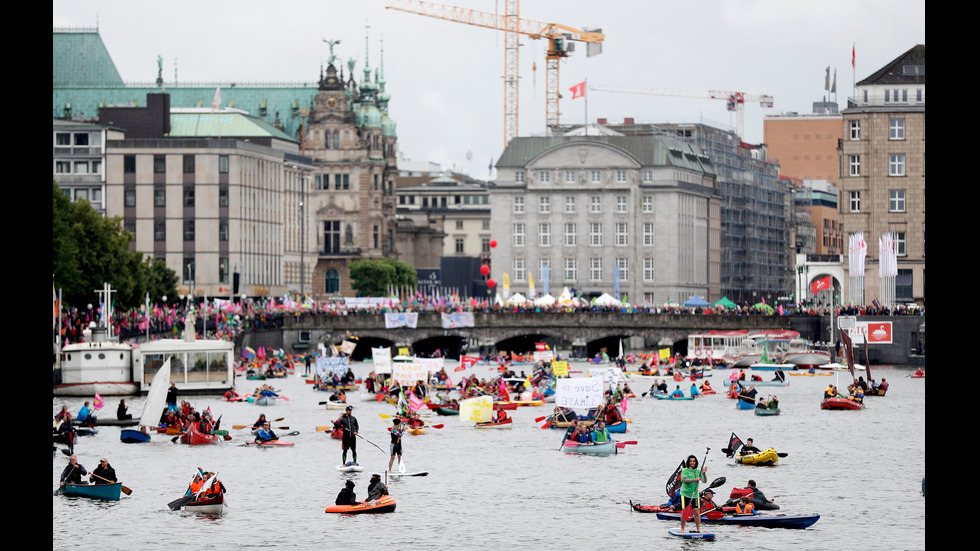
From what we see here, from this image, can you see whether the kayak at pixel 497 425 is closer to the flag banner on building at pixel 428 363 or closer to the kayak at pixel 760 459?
the flag banner on building at pixel 428 363

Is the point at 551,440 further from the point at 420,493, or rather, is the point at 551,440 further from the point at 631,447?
the point at 420,493

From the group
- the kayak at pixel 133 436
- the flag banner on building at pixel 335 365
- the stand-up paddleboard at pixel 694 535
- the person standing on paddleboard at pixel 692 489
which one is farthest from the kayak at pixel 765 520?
the flag banner on building at pixel 335 365

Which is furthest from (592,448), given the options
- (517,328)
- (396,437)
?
(517,328)

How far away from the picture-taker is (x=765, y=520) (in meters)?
50.7

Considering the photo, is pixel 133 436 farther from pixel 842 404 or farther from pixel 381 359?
pixel 842 404

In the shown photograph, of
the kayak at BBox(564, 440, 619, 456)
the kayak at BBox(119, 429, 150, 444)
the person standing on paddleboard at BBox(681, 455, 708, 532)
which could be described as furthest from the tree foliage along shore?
the person standing on paddleboard at BBox(681, 455, 708, 532)

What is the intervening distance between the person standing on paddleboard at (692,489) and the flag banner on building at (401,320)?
112897mm

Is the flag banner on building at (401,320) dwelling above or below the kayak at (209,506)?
above

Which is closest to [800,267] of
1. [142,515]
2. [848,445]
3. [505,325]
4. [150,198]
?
[505,325]

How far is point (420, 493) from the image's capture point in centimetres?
6197

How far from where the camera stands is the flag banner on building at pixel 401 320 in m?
162

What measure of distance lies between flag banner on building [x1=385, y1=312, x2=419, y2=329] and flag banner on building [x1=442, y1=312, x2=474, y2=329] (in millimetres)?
2960

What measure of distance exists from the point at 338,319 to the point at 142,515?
4255 inches
